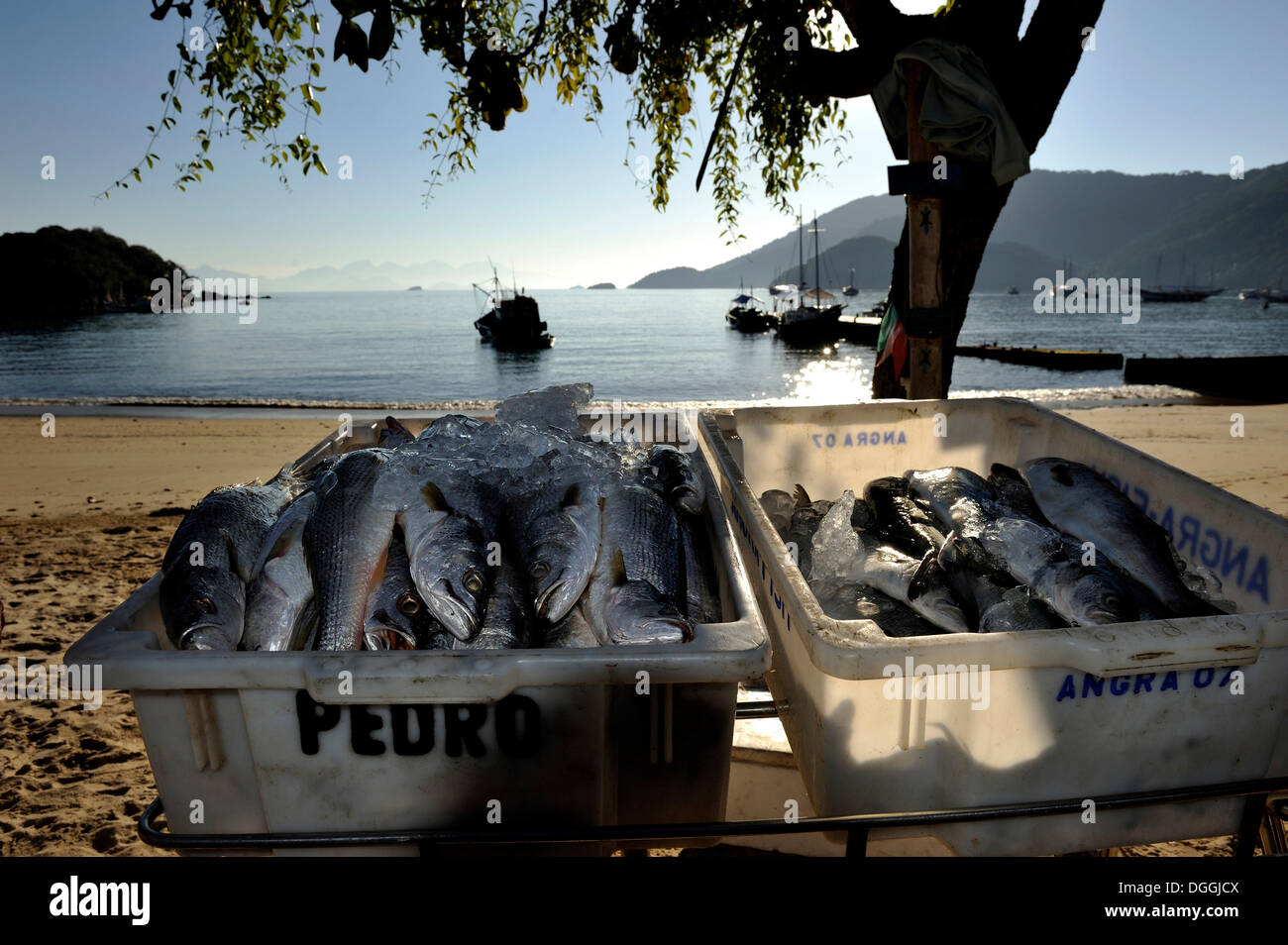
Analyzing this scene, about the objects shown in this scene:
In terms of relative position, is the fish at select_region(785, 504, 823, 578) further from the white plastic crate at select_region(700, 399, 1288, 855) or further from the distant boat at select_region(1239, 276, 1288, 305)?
the distant boat at select_region(1239, 276, 1288, 305)

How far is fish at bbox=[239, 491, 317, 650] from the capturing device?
1.89 m

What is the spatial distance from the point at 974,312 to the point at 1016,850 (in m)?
119

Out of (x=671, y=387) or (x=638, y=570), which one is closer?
(x=638, y=570)

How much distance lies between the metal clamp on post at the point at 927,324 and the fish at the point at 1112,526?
4.29 ft

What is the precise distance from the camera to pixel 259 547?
2.12m

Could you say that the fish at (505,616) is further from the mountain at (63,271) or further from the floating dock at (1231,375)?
the mountain at (63,271)

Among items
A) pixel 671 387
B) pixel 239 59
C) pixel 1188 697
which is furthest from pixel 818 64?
pixel 671 387

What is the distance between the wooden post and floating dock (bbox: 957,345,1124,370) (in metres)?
30.6

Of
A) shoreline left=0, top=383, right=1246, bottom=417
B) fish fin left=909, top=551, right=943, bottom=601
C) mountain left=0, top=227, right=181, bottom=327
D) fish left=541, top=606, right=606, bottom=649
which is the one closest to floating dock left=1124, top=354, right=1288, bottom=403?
shoreline left=0, top=383, right=1246, bottom=417

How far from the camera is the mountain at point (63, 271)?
86812mm

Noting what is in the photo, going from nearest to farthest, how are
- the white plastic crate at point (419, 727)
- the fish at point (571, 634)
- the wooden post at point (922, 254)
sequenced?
the white plastic crate at point (419, 727)
the fish at point (571, 634)
the wooden post at point (922, 254)

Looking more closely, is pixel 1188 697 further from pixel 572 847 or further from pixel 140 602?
pixel 140 602

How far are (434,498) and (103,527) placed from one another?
25.5ft

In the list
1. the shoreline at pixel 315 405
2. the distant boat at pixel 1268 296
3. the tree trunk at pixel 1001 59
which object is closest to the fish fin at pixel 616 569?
the tree trunk at pixel 1001 59
